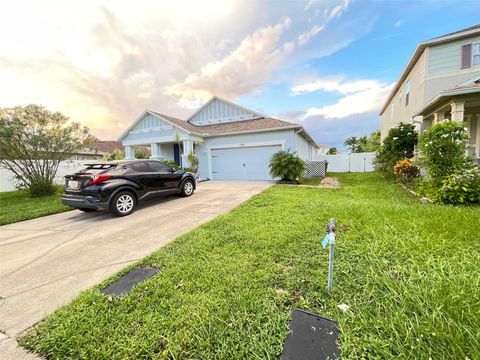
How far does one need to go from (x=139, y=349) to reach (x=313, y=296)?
1.65 meters

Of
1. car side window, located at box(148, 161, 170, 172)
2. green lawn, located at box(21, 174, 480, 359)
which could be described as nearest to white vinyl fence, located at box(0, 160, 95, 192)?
car side window, located at box(148, 161, 170, 172)

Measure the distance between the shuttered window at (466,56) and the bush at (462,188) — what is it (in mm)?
8102

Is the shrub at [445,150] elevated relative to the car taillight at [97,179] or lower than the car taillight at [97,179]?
elevated

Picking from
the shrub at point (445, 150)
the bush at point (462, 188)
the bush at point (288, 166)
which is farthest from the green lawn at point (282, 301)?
the bush at point (288, 166)

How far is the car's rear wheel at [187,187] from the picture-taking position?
760 cm

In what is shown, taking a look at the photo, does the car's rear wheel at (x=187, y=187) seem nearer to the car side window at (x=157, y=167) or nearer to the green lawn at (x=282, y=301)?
the car side window at (x=157, y=167)

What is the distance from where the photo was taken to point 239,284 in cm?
228

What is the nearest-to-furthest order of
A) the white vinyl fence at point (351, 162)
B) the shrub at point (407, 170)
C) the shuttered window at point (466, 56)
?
the shrub at point (407, 170)
the shuttered window at point (466, 56)
the white vinyl fence at point (351, 162)

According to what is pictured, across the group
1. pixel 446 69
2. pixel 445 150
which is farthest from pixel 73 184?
pixel 446 69


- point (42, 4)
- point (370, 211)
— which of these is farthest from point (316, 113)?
point (42, 4)

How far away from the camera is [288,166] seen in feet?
33.6

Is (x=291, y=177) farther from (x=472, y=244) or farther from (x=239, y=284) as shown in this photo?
(x=239, y=284)

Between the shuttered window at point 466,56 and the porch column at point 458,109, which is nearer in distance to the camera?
the porch column at point 458,109

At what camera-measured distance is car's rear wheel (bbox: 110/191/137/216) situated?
534cm
